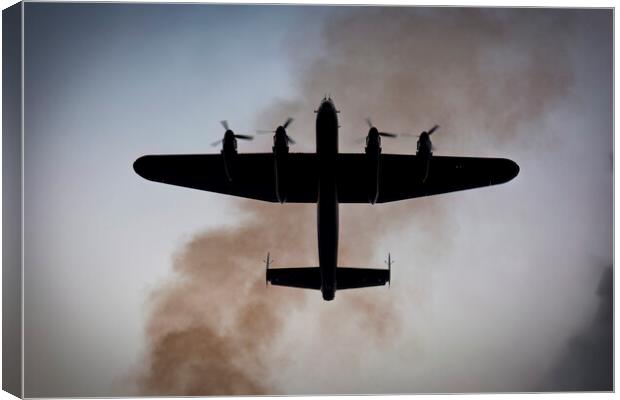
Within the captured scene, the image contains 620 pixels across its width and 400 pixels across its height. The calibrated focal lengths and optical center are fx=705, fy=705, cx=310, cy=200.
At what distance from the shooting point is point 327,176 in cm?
1533

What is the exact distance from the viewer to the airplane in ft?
49.0

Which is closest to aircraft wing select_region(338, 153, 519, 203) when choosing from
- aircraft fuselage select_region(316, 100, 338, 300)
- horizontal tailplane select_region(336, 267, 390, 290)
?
aircraft fuselage select_region(316, 100, 338, 300)

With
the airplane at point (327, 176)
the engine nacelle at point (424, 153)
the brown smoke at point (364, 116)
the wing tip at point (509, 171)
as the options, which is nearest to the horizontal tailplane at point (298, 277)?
the airplane at point (327, 176)

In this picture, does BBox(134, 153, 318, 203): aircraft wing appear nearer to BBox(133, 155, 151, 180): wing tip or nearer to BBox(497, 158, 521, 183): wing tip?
BBox(133, 155, 151, 180): wing tip

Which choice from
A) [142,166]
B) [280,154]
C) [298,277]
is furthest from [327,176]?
[142,166]

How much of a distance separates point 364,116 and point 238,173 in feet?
11.9

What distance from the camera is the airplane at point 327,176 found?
1495cm

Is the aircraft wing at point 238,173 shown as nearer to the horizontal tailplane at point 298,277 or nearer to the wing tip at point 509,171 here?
the horizontal tailplane at point 298,277

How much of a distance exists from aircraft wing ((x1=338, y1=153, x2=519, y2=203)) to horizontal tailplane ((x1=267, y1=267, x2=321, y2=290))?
2159 mm

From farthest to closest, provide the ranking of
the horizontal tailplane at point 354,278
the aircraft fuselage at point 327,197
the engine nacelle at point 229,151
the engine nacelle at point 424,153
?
the horizontal tailplane at point 354,278 → the engine nacelle at point 424,153 → the engine nacelle at point 229,151 → the aircraft fuselage at point 327,197

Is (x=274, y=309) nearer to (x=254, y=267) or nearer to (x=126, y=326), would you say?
(x=254, y=267)

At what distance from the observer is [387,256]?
53.0 ft

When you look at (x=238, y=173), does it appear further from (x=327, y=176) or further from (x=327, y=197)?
(x=327, y=176)

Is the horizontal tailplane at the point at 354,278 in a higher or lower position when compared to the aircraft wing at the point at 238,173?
lower
